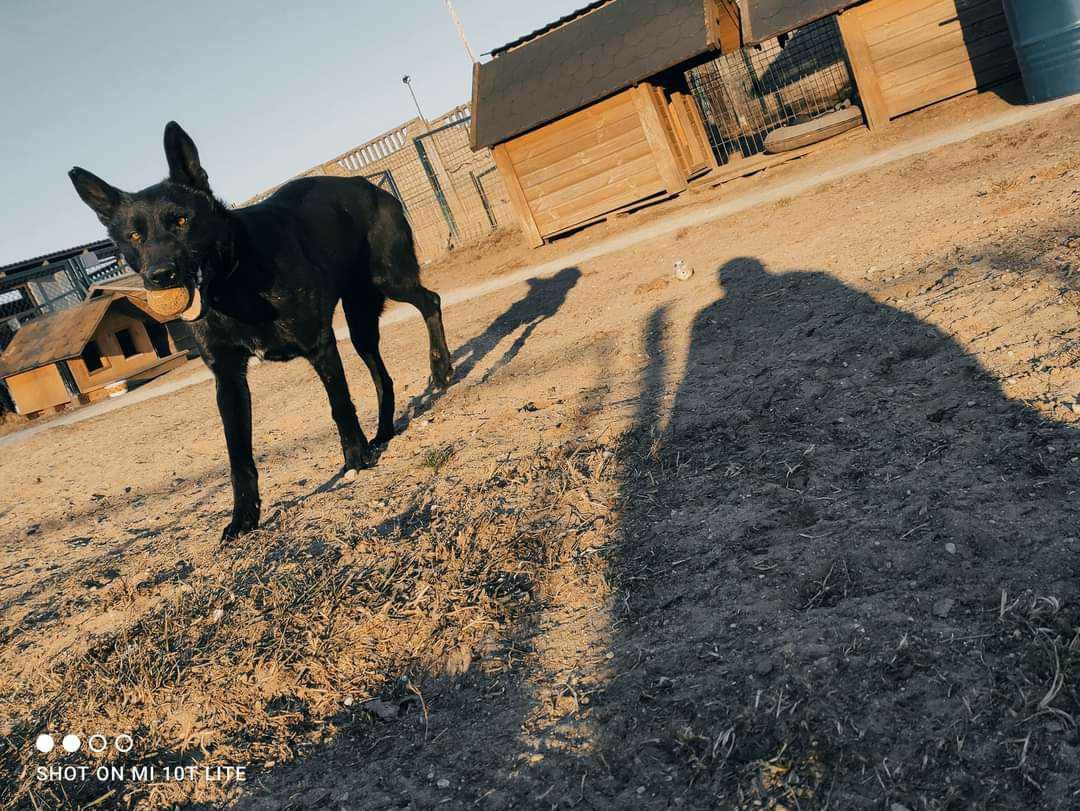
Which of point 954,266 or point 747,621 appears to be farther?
point 954,266

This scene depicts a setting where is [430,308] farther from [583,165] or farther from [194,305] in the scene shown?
[583,165]

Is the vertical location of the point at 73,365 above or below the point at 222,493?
above

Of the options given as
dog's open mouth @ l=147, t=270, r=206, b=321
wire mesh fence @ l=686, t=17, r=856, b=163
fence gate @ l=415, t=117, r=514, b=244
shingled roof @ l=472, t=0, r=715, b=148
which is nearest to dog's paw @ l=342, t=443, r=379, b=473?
dog's open mouth @ l=147, t=270, r=206, b=321

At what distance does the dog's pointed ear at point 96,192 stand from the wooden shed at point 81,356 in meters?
15.2

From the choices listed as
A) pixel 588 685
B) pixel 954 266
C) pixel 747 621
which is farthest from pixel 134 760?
pixel 954 266

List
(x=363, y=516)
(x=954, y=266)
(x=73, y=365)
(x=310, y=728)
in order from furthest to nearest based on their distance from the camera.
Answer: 1. (x=73, y=365)
2. (x=954, y=266)
3. (x=363, y=516)
4. (x=310, y=728)

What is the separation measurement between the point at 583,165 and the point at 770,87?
24.2 ft

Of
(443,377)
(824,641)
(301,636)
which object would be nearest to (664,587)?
(824,641)

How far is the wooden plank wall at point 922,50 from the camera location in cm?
1181

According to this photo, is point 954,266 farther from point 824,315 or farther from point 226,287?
point 226,287

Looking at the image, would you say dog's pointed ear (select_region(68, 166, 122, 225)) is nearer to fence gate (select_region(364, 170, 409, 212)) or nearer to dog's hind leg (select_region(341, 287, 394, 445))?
dog's hind leg (select_region(341, 287, 394, 445))

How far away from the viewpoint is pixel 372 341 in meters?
6.50

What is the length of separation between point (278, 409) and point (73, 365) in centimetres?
1183

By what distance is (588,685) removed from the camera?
253cm
